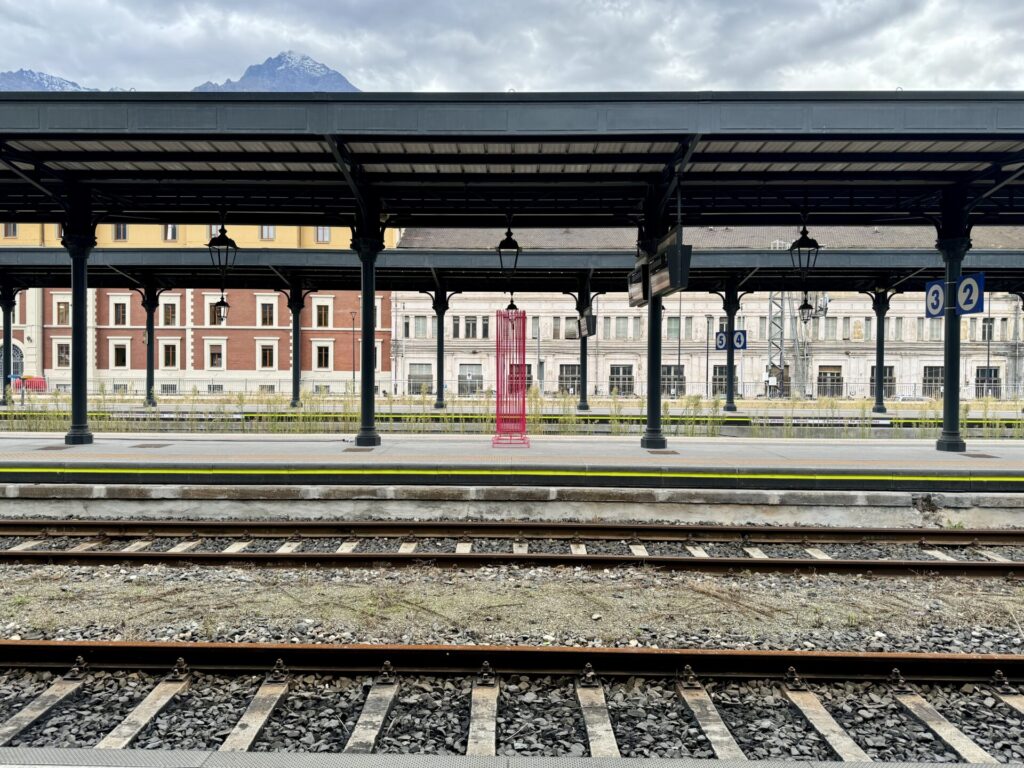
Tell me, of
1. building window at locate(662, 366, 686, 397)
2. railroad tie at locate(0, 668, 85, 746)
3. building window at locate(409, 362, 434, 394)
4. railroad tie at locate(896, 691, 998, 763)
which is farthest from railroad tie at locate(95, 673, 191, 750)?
building window at locate(409, 362, 434, 394)

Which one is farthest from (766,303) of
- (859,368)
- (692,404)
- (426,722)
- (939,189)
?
(426,722)

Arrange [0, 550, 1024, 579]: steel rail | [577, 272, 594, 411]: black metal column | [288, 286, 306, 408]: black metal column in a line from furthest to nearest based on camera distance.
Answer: [288, 286, 306, 408]: black metal column
[577, 272, 594, 411]: black metal column
[0, 550, 1024, 579]: steel rail

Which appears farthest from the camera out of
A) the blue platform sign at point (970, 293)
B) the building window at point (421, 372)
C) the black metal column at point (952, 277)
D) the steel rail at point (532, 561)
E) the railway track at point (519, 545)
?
the building window at point (421, 372)

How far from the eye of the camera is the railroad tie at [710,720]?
12.0 ft

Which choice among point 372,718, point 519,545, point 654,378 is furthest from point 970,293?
point 372,718

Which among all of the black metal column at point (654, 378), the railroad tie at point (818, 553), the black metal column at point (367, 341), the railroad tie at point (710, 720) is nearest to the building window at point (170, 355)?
the black metal column at point (367, 341)

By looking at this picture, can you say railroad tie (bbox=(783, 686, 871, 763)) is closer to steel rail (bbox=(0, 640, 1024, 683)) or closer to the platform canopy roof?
steel rail (bbox=(0, 640, 1024, 683))

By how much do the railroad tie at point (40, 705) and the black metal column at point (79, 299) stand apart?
10.4m

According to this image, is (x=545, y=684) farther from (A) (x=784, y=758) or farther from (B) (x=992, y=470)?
(B) (x=992, y=470)

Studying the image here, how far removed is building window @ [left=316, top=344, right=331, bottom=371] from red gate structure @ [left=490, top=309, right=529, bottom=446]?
1549 inches

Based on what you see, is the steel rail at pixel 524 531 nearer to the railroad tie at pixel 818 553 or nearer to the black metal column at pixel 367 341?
the railroad tie at pixel 818 553

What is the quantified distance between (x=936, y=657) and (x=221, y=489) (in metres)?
9.05

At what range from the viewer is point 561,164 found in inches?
450

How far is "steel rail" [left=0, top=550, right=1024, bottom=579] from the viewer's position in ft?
22.7
